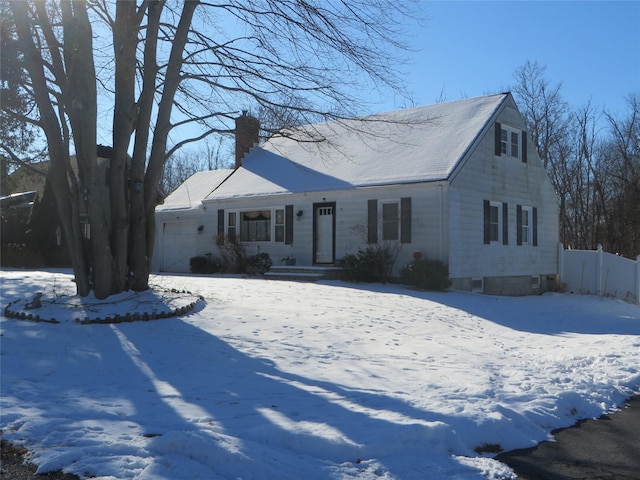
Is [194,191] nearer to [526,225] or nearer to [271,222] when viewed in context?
[271,222]

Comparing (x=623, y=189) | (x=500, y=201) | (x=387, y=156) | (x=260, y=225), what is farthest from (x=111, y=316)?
(x=623, y=189)

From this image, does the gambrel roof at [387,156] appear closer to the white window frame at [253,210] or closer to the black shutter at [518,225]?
the white window frame at [253,210]

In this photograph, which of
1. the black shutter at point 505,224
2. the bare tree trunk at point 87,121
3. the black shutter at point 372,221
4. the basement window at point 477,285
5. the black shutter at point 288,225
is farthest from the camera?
the black shutter at point 288,225

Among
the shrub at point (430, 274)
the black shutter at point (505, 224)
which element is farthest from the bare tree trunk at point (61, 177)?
the black shutter at point (505, 224)

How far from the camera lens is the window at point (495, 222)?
765 inches

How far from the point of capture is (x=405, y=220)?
59.5ft

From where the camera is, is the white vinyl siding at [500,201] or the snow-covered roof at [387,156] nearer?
the white vinyl siding at [500,201]

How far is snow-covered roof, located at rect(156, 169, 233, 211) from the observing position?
81.8 feet

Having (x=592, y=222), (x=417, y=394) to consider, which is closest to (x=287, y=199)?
(x=417, y=394)

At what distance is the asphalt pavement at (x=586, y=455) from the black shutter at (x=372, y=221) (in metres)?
13.1

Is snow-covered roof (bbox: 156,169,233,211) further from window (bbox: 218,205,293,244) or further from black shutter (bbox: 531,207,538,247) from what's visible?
black shutter (bbox: 531,207,538,247)

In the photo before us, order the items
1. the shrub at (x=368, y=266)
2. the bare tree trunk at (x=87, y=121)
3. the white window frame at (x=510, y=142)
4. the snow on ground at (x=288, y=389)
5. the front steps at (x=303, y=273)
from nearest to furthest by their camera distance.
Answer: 1. the snow on ground at (x=288, y=389)
2. the bare tree trunk at (x=87, y=121)
3. the shrub at (x=368, y=266)
4. the front steps at (x=303, y=273)
5. the white window frame at (x=510, y=142)

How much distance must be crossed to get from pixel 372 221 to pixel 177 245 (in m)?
10.1

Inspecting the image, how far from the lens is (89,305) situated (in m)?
9.59
